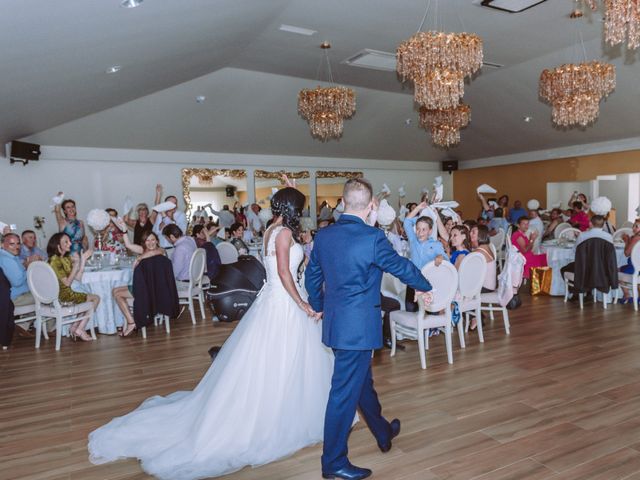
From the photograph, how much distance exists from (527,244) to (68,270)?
246 inches

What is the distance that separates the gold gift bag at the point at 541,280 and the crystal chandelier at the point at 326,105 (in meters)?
3.97

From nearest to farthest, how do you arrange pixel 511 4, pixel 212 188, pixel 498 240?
pixel 511 4
pixel 498 240
pixel 212 188

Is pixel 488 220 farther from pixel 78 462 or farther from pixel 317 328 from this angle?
pixel 78 462

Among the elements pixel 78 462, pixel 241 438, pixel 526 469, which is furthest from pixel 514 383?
pixel 78 462

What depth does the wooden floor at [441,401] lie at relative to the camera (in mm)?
2711

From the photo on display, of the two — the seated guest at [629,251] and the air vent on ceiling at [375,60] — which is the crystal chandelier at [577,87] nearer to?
the seated guest at [629,251]

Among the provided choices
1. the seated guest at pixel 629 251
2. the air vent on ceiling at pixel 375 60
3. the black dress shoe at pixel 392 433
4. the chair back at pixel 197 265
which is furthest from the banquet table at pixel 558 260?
the black dress shoe at pixel 392 433

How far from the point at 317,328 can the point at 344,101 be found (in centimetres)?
601

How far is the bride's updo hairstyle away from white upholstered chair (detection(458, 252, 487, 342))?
2.31m

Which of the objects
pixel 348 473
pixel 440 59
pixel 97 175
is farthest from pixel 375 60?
pixel 348 473

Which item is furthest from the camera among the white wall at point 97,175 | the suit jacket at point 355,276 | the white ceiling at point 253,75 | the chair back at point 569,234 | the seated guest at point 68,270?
the white wall at point 97,175

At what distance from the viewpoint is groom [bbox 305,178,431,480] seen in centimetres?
228

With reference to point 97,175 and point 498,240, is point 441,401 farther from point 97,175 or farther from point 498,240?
point 97,175

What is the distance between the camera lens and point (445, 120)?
372 inches
